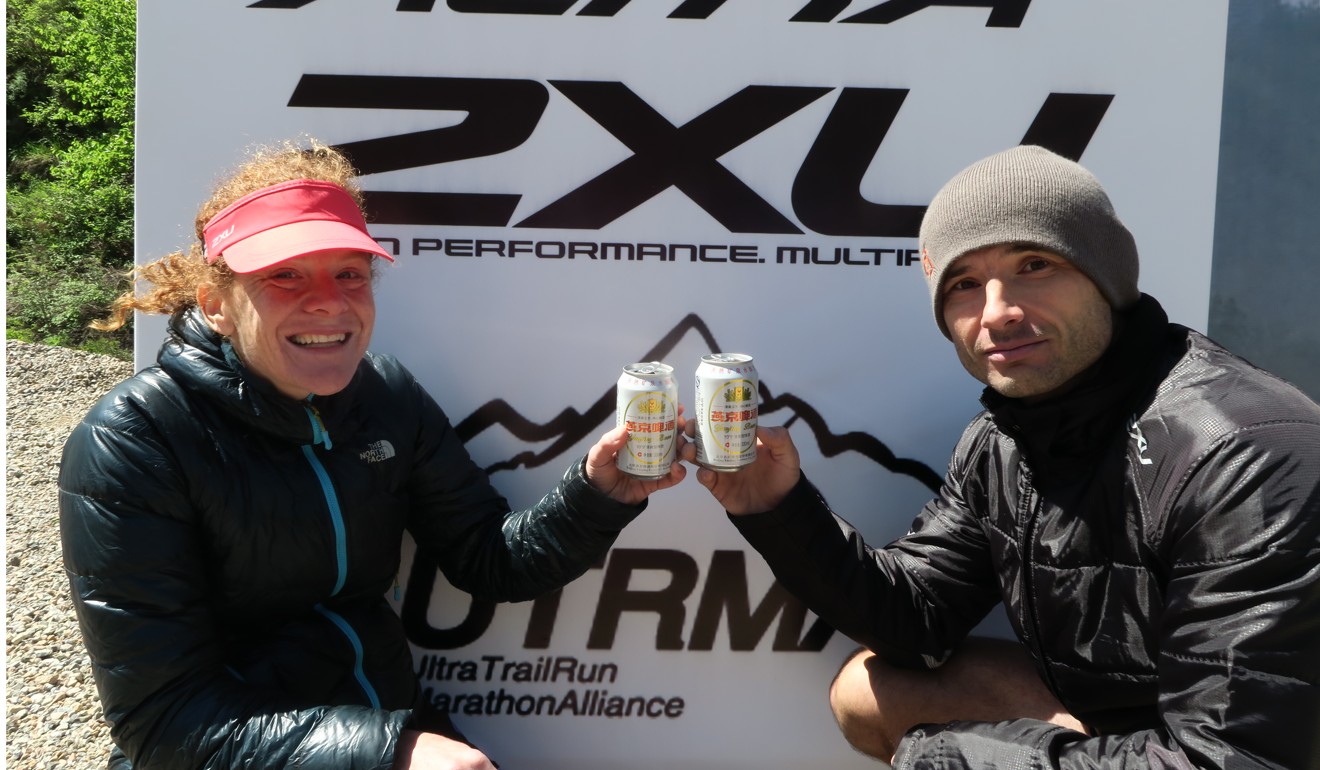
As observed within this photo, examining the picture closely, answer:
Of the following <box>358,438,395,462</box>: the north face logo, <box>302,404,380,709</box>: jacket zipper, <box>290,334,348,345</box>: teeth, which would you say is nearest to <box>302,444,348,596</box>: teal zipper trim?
<box>302,404,380,709</box>: jacket zipper

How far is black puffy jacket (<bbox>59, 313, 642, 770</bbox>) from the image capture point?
1.73m

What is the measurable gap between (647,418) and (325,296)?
661 millimetres

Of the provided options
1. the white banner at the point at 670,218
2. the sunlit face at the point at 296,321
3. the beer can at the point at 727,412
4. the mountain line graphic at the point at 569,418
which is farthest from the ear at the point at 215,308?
the beer can at the point at 727,412

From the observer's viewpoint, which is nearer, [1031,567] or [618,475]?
[1031,567]

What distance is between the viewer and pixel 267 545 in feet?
6.28

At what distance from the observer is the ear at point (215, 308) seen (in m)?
1.91

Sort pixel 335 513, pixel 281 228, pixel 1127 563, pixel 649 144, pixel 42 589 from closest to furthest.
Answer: pixel 1127 563
pixel 281 228
pixel 335 513
pixel 649 144
pixel 42 589

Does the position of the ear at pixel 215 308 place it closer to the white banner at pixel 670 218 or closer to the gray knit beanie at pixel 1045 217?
the white banner at pixel 670 218

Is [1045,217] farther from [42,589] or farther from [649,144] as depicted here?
[42,589]

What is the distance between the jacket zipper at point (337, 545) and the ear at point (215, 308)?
21 cm

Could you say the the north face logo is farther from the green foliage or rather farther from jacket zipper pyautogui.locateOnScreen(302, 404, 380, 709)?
the green foliage

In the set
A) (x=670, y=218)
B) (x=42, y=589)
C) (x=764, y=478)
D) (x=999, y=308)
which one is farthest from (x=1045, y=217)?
(x=42, y=589)

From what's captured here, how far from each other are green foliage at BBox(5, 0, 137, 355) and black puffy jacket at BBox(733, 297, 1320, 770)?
37.3 ft

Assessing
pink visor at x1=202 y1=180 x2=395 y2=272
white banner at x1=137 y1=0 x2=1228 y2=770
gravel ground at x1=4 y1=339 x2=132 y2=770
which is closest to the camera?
pink visor at x1=202 y1=180 x2=395 y2=272
